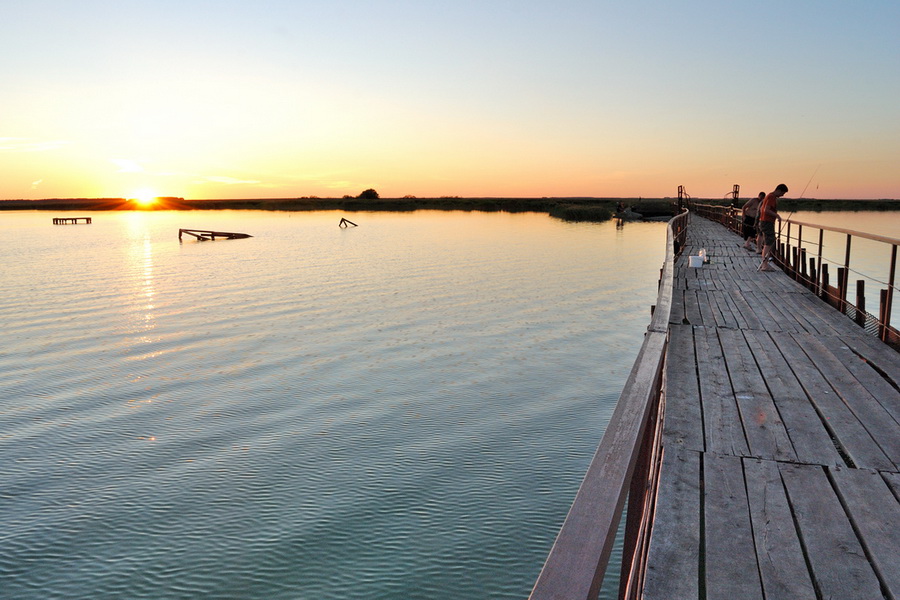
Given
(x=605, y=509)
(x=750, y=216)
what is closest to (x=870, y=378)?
(x=605, y=509)

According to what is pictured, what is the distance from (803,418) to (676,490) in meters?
1.96

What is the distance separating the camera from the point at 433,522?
19.9ft

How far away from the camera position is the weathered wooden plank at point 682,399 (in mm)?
4473

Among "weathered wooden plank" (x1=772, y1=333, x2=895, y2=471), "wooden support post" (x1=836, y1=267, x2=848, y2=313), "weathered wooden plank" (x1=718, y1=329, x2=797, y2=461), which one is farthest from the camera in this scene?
"wooden support post" (x1=836, y1=267, x2=848, y2=313)

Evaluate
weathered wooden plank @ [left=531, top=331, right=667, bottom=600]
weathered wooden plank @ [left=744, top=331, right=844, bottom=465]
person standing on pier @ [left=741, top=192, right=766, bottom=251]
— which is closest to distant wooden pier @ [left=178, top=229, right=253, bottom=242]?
person standing on pier @ [left=741, top=192, right=766, bottom=251]

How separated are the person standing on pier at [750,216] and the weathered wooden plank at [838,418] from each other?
547 inches

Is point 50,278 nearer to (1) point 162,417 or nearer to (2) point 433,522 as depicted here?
(1) point 162,417

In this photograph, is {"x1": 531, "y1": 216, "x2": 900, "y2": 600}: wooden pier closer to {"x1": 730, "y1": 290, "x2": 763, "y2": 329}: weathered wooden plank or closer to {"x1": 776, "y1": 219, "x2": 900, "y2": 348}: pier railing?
{"x1": 776, "y1": 219, "x2": 900, "y2": 348}: pier railing

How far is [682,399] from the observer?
5367 millimetres

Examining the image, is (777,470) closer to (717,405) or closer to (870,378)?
(717,405)

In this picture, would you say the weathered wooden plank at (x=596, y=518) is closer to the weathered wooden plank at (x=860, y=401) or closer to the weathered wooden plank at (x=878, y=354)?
the weathered wooden plank at (x=860, y=401)

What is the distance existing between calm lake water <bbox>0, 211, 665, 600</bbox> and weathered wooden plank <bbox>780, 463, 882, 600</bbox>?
2051mm

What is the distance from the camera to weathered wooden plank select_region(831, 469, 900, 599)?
2877 mm

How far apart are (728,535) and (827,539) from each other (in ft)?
1.54
